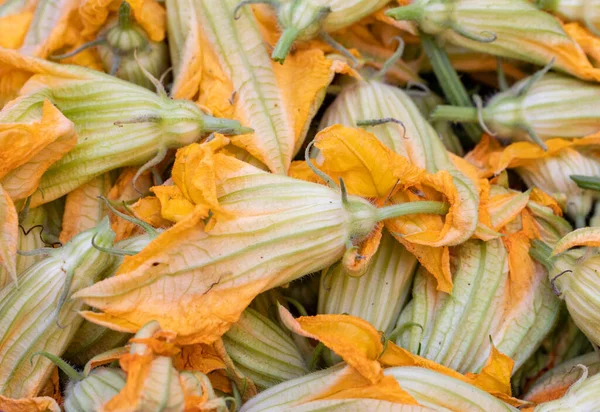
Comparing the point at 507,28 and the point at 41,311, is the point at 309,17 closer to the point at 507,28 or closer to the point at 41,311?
the point at 507,28

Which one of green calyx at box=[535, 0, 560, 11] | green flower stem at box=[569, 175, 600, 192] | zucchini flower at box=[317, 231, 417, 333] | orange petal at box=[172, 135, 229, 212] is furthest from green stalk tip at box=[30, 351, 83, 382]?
green calyx at box=[535, 0, 560, 11]

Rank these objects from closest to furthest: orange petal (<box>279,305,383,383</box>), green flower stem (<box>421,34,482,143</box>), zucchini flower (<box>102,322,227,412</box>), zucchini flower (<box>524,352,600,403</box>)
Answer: zucchini flower (<box>102,322,227,412</box>) → orange petal (<box>279,305,383,383</box>) → zucchini flower (<box>524,352,600,403</box>) → green flower stem (<box>421,34,482,143</box>)

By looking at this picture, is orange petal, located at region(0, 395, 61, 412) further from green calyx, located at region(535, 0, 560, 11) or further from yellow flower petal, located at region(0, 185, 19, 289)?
green calyx, located at region(535, 0, 560, 11)

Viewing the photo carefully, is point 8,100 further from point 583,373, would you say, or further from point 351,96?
point 583,373

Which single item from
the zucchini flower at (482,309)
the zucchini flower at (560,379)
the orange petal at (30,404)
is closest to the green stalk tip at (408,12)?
the zucchini flower at (482,309)

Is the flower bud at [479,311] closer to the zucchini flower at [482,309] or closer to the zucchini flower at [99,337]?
the zucchini flower at [482,309]
